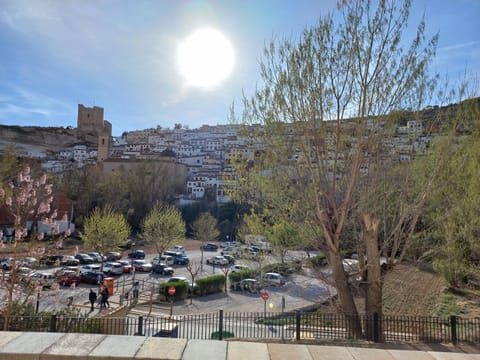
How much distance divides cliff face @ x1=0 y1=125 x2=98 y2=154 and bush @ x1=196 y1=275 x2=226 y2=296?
98770 millimetres

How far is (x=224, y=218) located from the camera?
54.2m

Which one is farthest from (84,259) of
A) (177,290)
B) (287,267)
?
(287,267)

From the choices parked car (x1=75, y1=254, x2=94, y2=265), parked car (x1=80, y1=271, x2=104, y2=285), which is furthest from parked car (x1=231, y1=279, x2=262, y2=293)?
parked car (x1=75, y1=254, x2=94, y2=265)

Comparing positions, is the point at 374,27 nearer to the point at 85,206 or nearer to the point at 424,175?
the point at 424,175

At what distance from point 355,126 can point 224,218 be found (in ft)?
155

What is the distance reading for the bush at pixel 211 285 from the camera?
22641 millimetres

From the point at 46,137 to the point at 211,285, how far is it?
110875 mm

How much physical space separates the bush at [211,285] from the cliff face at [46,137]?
98.8m

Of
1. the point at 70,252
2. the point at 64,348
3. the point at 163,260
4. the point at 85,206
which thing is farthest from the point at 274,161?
the point at 85,206

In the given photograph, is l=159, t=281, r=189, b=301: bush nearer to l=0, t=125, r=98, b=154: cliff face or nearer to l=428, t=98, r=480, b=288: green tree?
l=428, t=98, r=480, b=288: green tree

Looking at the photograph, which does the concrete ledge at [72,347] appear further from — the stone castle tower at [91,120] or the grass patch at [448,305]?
the stone castle tower at [91,120]

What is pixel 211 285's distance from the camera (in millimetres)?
23172

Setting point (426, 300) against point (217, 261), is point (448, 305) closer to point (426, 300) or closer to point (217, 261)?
point (426, 300)

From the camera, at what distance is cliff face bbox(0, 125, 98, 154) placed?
105 meters
